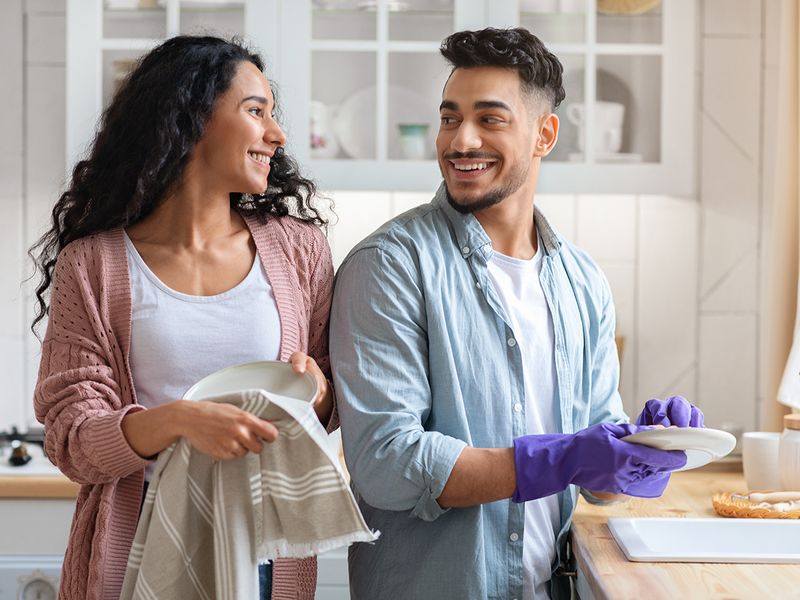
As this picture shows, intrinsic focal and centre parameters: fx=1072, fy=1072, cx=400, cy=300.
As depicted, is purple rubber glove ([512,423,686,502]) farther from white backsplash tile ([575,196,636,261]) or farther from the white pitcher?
white backsplash tile ([575,196,636,261])

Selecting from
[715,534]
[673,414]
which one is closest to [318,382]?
[673,414]

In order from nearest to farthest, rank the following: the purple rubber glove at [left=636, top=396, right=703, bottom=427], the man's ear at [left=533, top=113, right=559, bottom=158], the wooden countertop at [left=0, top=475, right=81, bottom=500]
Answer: the purple rubber glove at [left=636, top=396, right=703, bottom=427] < the man's ear at [left=533, top=113, right=559, bottom=158] < the wooden countertop at [left=0, top=475, right=81, bottom=500]

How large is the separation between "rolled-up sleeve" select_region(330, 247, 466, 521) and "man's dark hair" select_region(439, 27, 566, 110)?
1.07ft

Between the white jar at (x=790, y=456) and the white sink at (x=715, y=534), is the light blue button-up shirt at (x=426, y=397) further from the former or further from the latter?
the white jar at (x=790, y=456)

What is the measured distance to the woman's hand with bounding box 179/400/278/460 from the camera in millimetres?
1346

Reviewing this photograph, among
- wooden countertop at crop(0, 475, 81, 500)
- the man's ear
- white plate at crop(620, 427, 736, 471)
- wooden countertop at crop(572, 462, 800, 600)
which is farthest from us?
wooden countertop at crop(0, 475, 81, 500)

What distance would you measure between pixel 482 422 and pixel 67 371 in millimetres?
590

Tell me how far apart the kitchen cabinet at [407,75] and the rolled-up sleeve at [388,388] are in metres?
1.04

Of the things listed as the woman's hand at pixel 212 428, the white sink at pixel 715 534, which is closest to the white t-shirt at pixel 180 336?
the woman's hand at pixel 212 428

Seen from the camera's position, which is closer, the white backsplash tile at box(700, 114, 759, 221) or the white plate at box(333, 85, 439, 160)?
the white plate at box(333, 85, 439, 160)

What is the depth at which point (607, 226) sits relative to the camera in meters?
2.94

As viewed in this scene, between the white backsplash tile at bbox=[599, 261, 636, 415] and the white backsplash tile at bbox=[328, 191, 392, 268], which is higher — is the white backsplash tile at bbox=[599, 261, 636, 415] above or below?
below

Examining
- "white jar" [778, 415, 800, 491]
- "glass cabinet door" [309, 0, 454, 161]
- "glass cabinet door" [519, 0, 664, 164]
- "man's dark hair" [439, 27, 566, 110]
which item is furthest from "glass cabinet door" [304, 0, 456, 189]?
"white jar" [778, 415, 800, 491]

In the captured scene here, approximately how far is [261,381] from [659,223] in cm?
175
